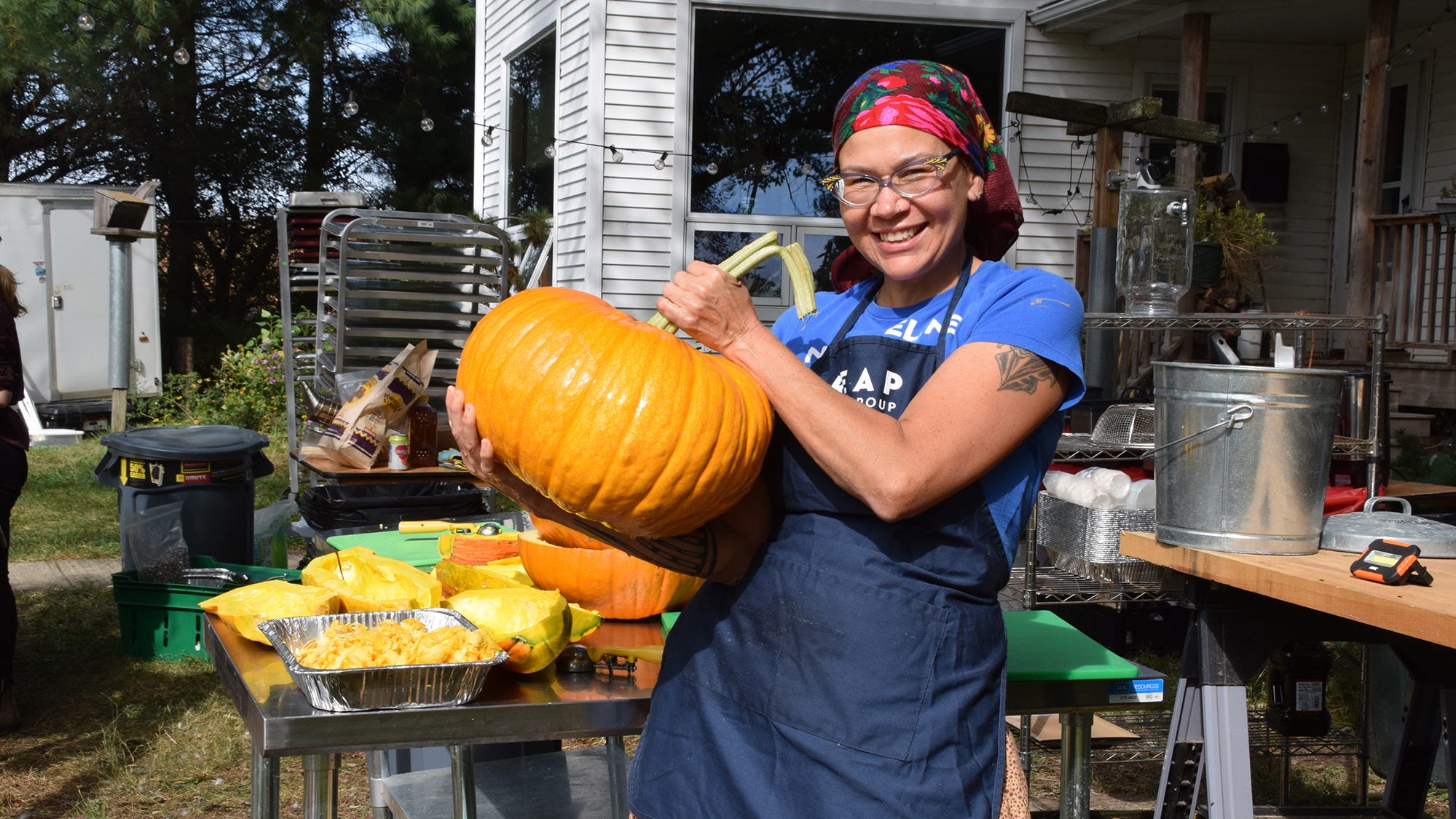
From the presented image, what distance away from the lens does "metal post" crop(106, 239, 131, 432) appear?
38.2 feet

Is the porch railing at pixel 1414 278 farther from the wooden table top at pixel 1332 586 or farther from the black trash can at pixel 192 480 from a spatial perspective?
the black trash can at pixel 192 480

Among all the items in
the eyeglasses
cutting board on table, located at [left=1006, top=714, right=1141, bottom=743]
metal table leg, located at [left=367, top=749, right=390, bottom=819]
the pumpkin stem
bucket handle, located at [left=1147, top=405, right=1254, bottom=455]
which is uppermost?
the eyeglasses

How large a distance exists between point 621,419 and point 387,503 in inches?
149

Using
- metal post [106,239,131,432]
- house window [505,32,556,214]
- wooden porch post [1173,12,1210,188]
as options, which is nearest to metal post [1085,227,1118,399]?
wooden porch post [1173,12,1210,188]

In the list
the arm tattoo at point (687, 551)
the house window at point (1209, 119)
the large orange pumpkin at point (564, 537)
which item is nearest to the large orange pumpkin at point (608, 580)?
the large orange pumpkin at point (564, 537)

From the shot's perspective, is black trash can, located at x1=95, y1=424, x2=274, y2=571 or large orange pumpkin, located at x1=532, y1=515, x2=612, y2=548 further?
black trash can, located at x1=95, y1=424, x2=274, y2=571

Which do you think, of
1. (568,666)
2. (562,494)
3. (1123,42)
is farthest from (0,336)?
(1123,42)

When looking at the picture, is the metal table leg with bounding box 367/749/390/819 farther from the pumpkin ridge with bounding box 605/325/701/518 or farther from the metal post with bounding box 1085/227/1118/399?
the metal post with bounding box 1085/227/1118/399

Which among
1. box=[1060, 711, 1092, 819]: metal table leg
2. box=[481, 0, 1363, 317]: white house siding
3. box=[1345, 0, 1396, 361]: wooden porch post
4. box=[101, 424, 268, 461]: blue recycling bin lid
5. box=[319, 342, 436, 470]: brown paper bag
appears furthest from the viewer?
box=[481, 0, 1363, 317]: white house siding

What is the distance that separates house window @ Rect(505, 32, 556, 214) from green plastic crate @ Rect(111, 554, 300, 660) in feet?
21.0

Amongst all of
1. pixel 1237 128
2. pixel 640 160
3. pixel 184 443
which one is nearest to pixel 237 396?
pixel 640 160

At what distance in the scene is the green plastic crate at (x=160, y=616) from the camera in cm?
559

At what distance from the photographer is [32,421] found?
1264 centimetres

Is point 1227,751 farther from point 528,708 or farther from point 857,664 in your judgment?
point 528,708
